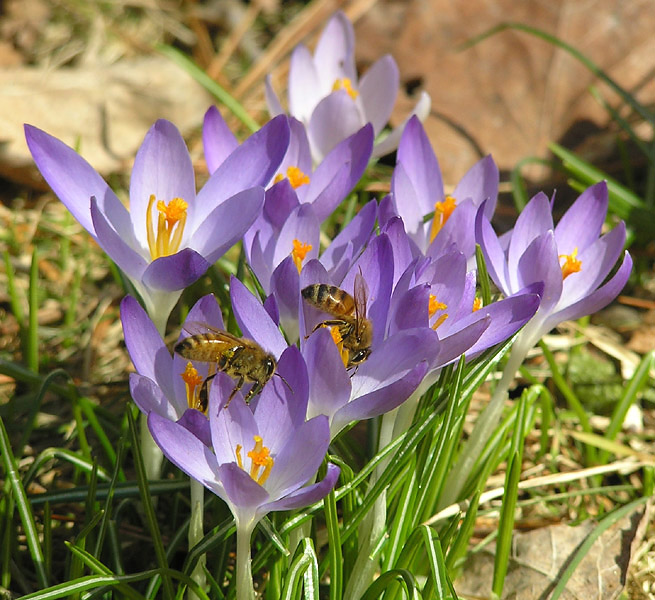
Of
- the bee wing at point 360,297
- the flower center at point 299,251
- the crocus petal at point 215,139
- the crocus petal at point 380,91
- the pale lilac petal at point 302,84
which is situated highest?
the pale lilac petal at point 302,84

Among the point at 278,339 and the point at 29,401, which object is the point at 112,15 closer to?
the point at 29,401

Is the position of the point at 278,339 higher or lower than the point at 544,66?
lower

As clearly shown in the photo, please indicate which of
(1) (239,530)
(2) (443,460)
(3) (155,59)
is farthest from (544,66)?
(1) (239,530)

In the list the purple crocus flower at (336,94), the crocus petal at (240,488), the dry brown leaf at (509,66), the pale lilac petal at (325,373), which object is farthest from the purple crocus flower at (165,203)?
the dry brown leaf at (509,66)

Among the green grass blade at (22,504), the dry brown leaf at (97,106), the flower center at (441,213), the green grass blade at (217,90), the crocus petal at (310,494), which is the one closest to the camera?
the crocus petal at (310,494)

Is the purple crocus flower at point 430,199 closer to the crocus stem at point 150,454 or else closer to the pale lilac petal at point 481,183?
the pale lilac petal at point 481,183

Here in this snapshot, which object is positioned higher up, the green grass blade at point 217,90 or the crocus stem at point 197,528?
the green grass blade at point 217,90

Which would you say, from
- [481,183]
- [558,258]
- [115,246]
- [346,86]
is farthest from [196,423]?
[346,86]

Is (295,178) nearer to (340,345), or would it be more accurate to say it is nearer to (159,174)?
(159,174)
